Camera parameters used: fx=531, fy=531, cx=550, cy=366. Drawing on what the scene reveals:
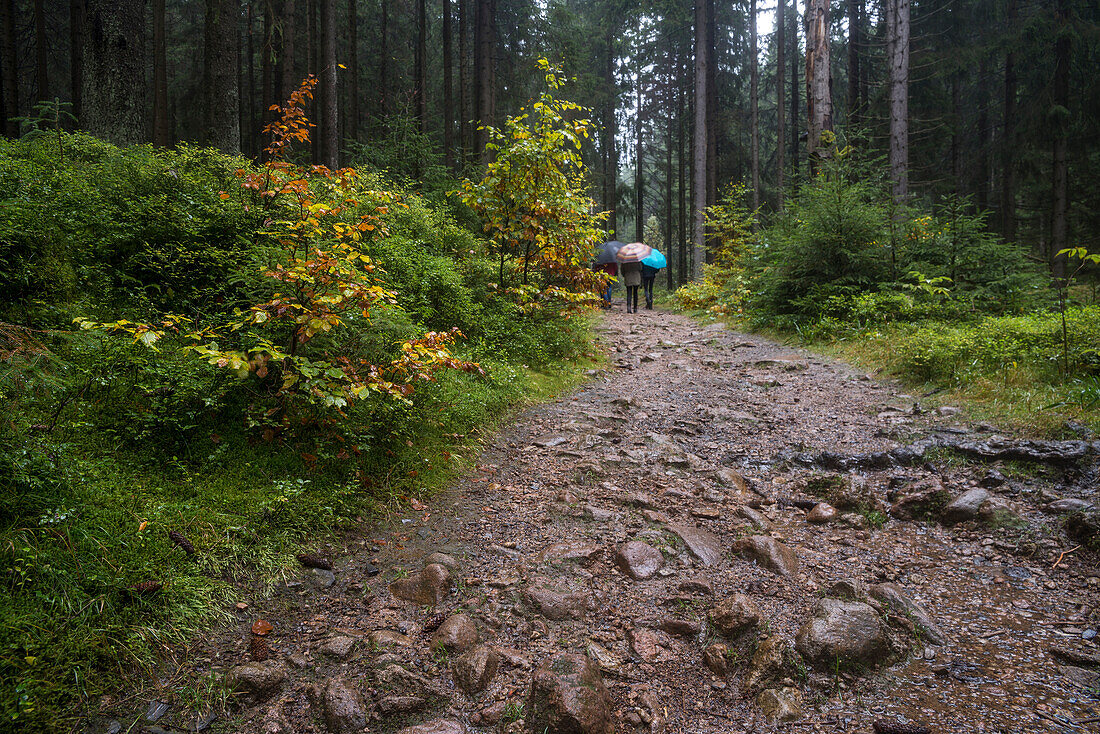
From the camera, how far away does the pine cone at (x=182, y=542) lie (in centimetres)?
261

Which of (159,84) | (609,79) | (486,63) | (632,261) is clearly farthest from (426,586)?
(609,79)

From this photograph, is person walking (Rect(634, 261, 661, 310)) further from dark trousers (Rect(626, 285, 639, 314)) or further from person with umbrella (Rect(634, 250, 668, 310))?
dark trousers (Rect(626, 285, 639, 314))

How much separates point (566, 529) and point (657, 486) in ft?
3.28

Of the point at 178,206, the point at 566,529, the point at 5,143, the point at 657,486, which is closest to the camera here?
the point at 566,529

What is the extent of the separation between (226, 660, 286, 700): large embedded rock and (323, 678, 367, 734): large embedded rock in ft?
0.72

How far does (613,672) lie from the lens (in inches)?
95.4

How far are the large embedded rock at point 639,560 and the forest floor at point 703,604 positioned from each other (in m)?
0.02

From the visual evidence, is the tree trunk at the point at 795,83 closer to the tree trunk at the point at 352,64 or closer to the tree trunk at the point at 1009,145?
the tree trunk at the point at 1009,145

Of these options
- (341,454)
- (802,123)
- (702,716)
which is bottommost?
(702,716)

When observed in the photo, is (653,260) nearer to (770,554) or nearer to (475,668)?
(770,554)

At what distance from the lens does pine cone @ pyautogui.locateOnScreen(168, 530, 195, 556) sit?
2.61 metres

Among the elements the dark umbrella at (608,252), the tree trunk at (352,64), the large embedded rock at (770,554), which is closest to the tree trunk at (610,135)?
the dark umbrella at (608,252)

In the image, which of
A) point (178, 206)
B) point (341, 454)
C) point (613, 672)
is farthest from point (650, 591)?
point (178, 206)

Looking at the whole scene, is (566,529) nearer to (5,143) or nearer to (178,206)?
(178,206)
